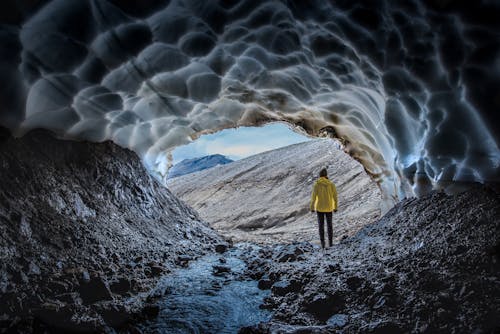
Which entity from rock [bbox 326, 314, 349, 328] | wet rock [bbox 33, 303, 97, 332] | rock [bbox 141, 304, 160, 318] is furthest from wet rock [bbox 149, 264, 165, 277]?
rock [bbox 326, 314, 349, 328]

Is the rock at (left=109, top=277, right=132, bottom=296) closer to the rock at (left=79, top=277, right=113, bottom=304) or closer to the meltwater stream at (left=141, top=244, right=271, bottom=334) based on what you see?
the rock at (left=79, top=277, right=113, bottom=304)

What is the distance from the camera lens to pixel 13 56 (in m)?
3.33

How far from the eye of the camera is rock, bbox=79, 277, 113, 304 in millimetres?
3214

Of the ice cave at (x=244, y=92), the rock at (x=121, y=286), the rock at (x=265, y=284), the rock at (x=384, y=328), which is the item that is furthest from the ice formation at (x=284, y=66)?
the rock at (x=265, y=284)

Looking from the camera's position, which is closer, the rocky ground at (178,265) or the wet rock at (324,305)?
the rocky ground at (178,265)

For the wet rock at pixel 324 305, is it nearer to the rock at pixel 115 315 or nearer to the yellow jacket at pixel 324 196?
the rock at pixel 115 315

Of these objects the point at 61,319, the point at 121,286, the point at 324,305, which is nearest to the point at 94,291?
the point at 121,286

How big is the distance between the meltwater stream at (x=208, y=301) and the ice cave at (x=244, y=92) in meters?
0.03

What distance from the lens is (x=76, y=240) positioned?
392cm

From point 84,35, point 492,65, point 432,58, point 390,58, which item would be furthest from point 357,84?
point 84,35

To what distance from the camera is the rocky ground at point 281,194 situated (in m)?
9.59

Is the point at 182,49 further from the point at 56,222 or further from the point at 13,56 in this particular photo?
the point at 56,222

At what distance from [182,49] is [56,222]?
2.50 m

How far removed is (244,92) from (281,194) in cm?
1064
